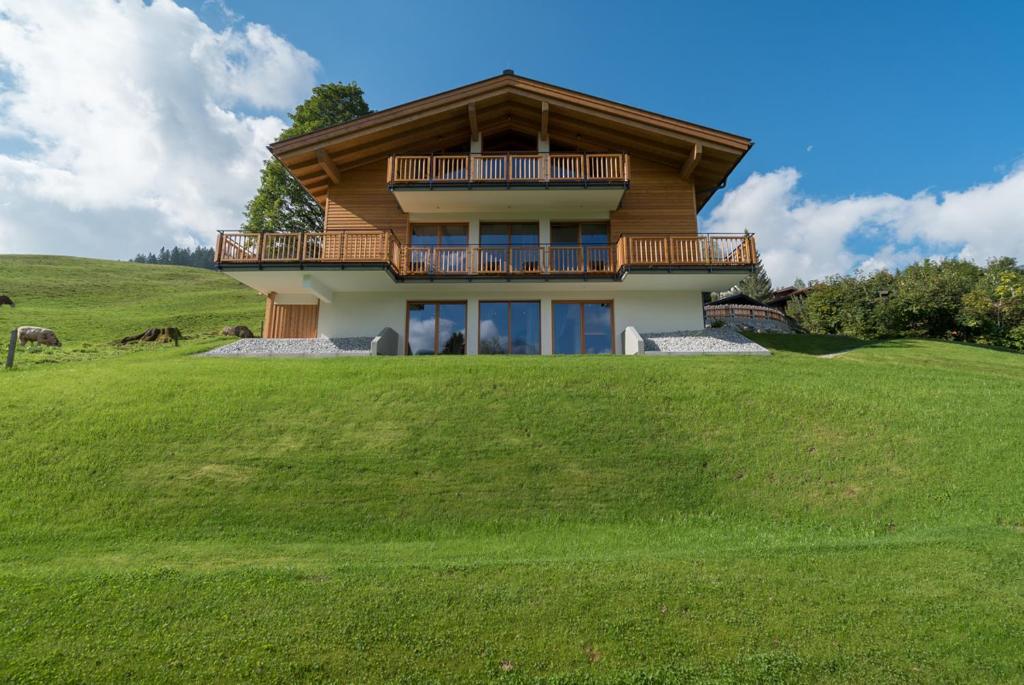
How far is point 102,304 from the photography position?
1534 inches

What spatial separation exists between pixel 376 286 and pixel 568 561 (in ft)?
46.5

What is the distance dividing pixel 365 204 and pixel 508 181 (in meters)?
5.88

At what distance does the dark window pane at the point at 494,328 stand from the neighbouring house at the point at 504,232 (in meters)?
0.05

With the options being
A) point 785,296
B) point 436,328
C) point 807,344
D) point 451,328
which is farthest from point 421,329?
point 785,296

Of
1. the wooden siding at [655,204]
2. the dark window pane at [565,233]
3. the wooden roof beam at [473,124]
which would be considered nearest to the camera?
the wooden roof beam at [473,124]

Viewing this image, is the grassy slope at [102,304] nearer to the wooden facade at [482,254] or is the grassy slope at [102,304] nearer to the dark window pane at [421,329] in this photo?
the wooden facade at [482,254]

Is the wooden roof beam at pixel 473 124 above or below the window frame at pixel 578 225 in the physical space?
above

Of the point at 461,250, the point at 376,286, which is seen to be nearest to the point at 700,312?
the point at 461,250

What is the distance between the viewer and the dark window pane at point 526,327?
19031 mm

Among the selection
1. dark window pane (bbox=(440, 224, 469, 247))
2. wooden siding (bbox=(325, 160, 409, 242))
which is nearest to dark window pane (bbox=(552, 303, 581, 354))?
dark window pane (bbox=(440, 224, 469, 247))

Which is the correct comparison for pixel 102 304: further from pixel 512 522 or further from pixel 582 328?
pixel 512 522

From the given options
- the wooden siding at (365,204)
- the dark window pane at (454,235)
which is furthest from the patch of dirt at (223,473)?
the dark window pane at (454,235)

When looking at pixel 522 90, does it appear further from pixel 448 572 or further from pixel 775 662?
pixel 775 662

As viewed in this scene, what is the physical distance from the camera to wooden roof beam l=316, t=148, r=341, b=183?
19.0m
